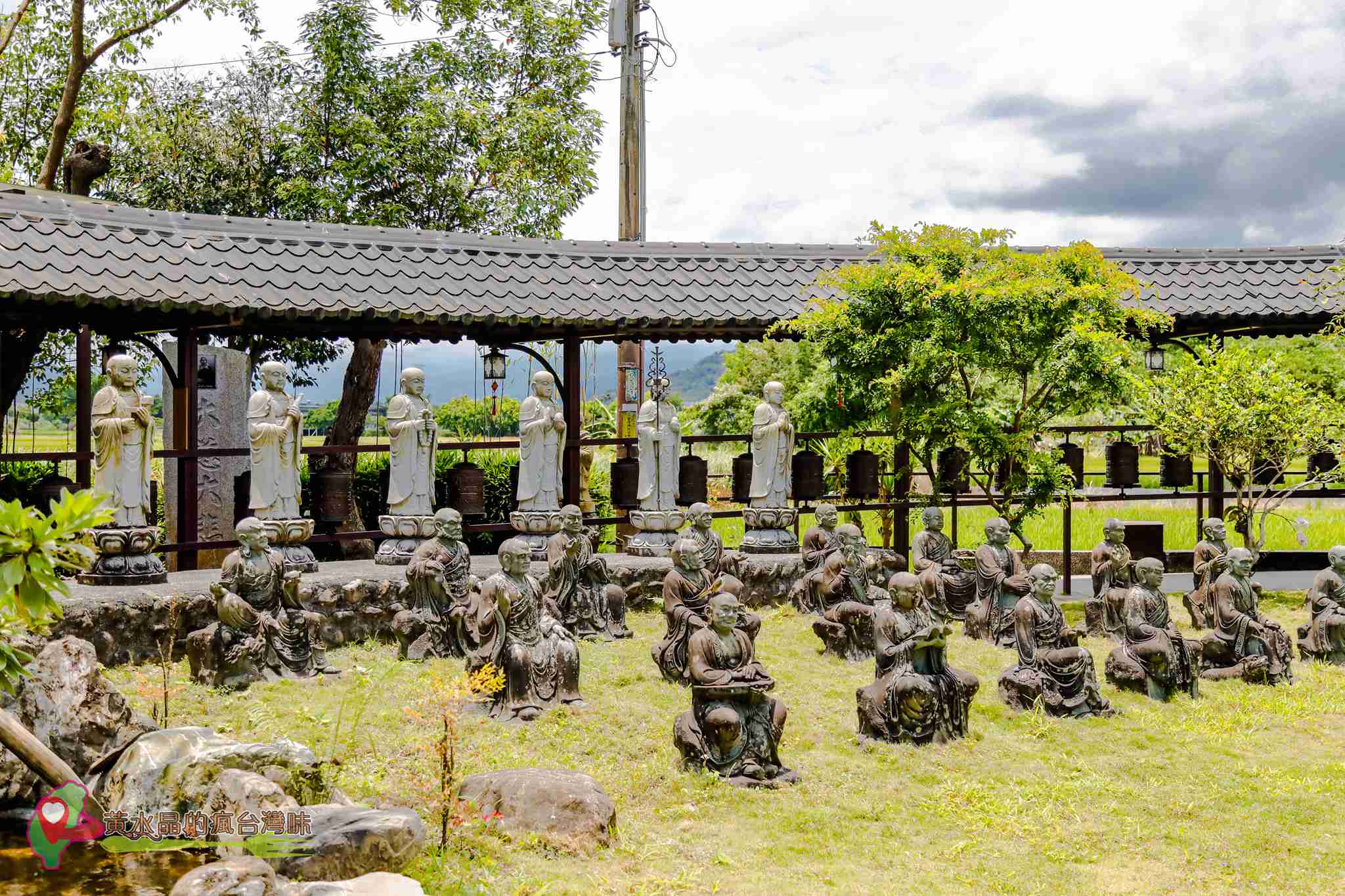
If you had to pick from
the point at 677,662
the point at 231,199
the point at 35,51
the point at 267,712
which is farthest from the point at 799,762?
the point at 35,51

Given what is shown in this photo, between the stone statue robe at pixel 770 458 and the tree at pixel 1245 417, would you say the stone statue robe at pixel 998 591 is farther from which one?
the tree at pixel 1245 417

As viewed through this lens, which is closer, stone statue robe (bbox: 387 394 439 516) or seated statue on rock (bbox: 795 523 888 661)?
seated statue on rock (bbox: 795 523 888 661)

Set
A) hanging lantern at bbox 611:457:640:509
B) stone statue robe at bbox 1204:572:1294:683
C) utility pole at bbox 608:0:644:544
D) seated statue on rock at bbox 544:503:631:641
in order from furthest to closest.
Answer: utility pole at bbox 608:0:644:544
hanging lantern at bbox 611:457:640:509
seated statue on rock at bbox 544:503:631:641
stone statue robe at bbox 1204:572:1294:683

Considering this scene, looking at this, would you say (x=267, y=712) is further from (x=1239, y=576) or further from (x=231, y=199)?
(x=231, y=199)

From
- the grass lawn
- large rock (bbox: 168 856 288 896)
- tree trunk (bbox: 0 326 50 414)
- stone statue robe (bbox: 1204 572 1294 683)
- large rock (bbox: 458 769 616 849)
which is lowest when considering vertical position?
the grass lawn

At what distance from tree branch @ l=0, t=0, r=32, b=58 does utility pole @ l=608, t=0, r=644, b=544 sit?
29.0ft

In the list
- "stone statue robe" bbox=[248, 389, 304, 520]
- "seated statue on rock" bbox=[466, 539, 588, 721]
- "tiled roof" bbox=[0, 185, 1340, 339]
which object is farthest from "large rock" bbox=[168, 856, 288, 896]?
"tiled roof" bbox=[0, 185, 1340, 339]

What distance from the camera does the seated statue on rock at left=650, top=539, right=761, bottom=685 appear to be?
10.9 metres

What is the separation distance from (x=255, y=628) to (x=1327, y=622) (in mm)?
10165

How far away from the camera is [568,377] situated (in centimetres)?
1470

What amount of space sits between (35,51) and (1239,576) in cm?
1912

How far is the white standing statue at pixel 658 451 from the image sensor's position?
14.4 m

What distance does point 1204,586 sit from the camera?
13406 mm

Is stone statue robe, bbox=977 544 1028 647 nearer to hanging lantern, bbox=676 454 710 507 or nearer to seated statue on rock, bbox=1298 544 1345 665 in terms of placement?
seated statue on rock, bbox=1298 544 1345 665
